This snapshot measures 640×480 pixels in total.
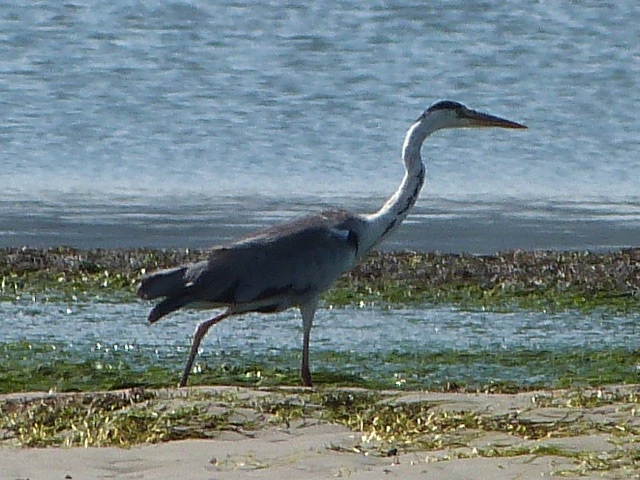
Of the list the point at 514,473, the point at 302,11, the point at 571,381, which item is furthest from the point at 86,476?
the point at 302,11

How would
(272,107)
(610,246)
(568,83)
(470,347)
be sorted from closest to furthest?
(470,347) → (610,246) → (272,107) → (568,83)

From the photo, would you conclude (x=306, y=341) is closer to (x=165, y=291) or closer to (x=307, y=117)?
(x=165, y=291)

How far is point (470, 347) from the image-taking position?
10.2m

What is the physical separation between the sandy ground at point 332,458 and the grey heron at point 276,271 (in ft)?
6.65

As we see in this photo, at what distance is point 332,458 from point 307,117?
56.0 ft

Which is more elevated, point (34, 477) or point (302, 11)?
point (302, 11)

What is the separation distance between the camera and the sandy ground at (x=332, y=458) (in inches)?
223

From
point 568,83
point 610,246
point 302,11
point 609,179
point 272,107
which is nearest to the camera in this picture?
point 610,246

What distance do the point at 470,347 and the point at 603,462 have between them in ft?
14.8

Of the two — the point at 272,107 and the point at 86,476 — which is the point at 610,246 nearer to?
the point at 86,476

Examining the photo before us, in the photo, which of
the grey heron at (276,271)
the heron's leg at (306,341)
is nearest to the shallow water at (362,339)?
the heron's leg at (306,341)

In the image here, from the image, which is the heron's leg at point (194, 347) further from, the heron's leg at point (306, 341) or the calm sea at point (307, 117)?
the calm sea at point (307, 117)

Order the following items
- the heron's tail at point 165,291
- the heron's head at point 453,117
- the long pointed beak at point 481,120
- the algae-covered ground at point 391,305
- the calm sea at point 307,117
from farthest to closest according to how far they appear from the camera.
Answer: the calm sea at point 307,117 → the long pointed beak at point 481,120 → the heron's head at point 453,117 → the algae-covered ground at point 391,305 → the heron's tail at point 165,291

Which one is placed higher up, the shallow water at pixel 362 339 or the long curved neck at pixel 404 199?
the long curved neck at pixel 404 199
